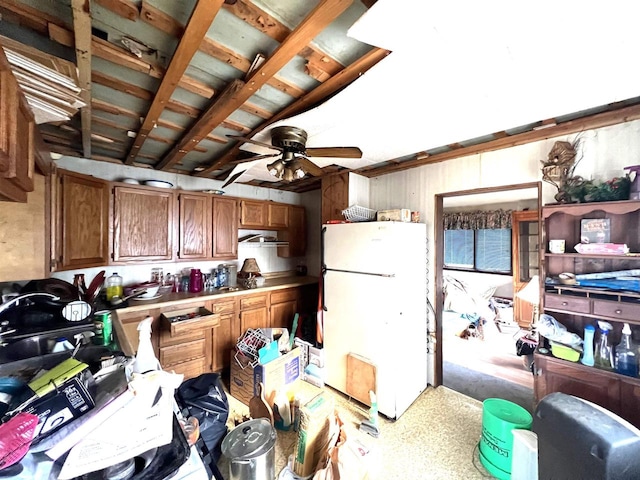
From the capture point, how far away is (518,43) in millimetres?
989

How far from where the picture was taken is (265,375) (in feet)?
7.23

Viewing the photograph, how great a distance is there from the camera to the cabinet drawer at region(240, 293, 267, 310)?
2919mm

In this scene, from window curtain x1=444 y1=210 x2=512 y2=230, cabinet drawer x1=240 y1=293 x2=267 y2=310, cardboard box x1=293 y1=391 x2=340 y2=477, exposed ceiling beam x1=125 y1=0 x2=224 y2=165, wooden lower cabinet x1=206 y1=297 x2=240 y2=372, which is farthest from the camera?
window curtain x1=444 y1=210 x2=512 y2=230

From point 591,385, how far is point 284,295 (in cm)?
287

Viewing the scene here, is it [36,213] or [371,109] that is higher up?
[371,109]

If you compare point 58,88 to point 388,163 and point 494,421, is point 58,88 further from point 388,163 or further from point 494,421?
point 494,421

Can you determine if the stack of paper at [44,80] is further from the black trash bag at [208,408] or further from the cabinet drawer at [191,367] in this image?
the cabinet drawer at [191,367]

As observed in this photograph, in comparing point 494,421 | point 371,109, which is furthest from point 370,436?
point 371,109

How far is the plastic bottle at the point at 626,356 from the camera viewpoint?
1.50 metres

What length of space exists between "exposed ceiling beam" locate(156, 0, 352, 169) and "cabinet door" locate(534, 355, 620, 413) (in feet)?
8.18

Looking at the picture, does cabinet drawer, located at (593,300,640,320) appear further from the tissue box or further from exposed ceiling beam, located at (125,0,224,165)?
exposed ceiling beam, located at (125,0,224,165)

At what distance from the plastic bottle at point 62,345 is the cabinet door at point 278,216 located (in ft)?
8.15

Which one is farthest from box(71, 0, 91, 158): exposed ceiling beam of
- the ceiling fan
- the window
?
the window

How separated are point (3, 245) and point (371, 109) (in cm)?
206
